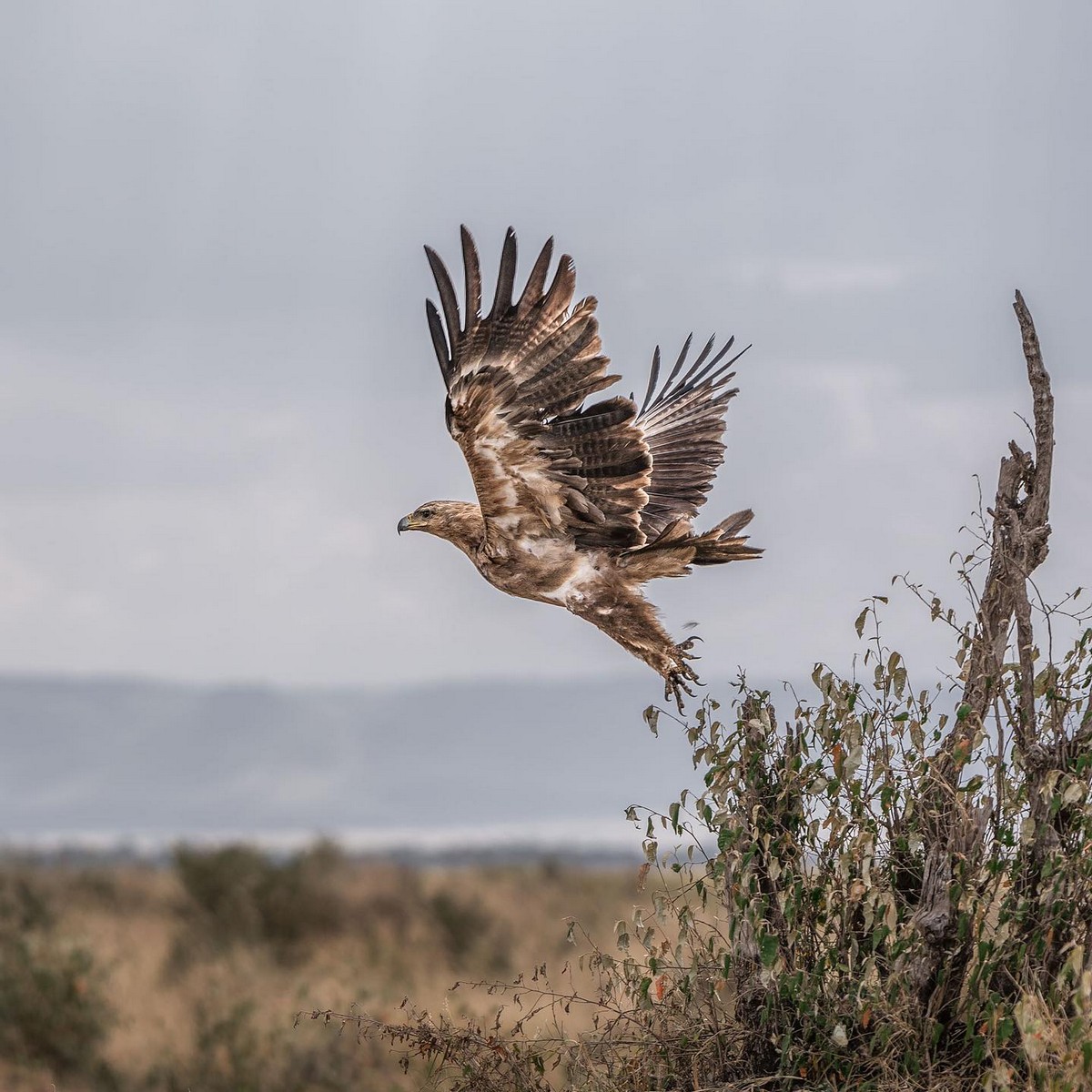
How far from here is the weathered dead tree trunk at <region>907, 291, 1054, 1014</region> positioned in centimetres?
454

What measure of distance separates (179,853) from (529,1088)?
18.9m

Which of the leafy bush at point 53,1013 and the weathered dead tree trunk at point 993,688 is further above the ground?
the weathered dead tree trunk at point 993,688

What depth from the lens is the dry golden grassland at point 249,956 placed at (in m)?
13.8

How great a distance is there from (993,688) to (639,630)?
5.12 ft

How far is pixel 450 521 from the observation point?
6180 millimetres

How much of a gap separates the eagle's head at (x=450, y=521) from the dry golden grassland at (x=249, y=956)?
4.50 metres

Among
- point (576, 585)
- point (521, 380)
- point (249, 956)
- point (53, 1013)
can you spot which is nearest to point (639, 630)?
point (576, 585)

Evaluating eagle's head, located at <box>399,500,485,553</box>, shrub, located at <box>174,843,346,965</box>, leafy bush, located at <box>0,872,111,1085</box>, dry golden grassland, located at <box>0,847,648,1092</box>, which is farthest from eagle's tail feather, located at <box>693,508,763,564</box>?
shrub, located at <box>174,843,346,965</box>

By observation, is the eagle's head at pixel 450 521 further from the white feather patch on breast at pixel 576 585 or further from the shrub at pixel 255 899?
the shrub at pixel 255 899

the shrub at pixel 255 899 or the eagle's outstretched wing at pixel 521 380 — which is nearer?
the eagle's outstretched wing at pixel 521 380

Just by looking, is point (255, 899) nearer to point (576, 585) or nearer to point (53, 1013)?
point (53, 1013)

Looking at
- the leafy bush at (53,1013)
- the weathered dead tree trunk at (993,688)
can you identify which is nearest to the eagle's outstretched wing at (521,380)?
the weathered dead tree trunk at (993,688)

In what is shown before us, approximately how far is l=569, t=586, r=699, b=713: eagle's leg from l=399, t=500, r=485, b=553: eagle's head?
491mm

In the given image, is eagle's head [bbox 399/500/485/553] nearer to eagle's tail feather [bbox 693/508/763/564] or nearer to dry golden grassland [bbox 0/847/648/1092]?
eagle's tail feather [bbox 693/508/763/564]
